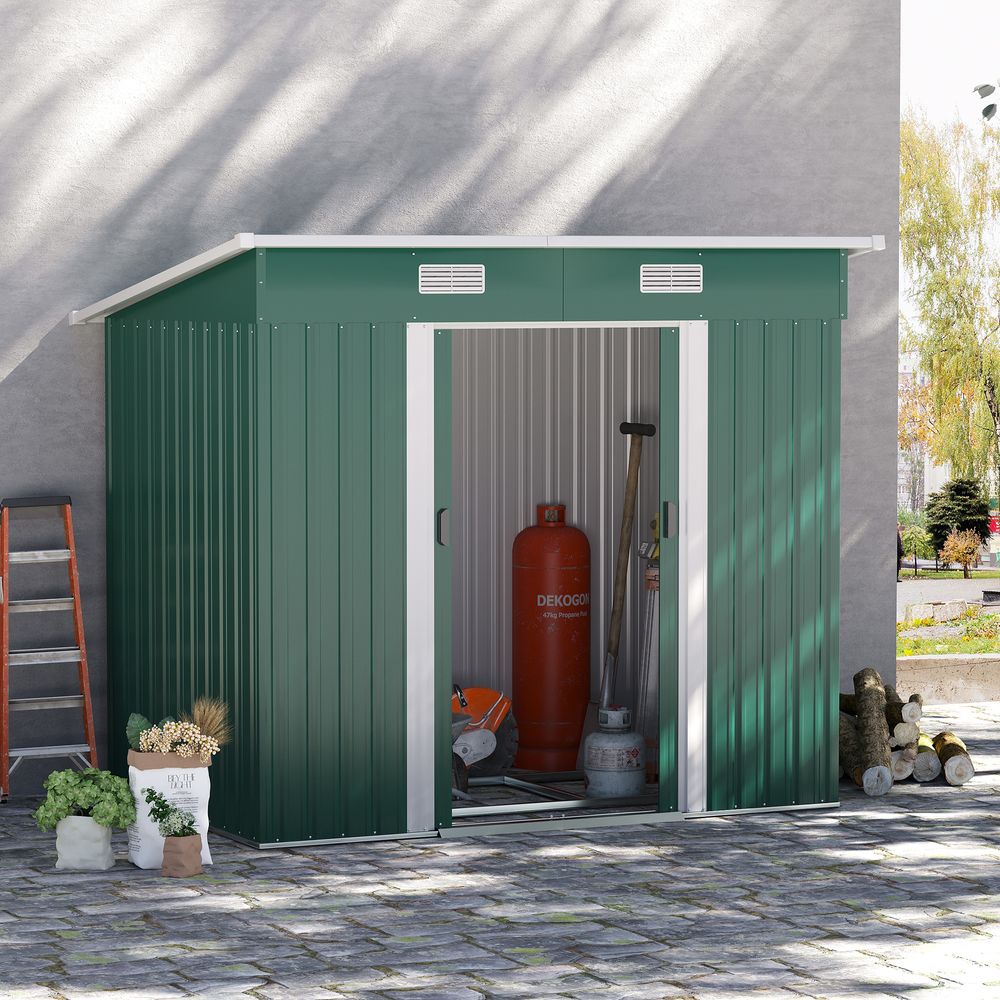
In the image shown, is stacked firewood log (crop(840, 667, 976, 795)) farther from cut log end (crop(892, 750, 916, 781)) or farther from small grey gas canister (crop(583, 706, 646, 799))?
small grey gas canister (crop(583, 706, 646, 799))

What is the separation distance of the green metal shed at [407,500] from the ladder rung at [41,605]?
0.59 metres

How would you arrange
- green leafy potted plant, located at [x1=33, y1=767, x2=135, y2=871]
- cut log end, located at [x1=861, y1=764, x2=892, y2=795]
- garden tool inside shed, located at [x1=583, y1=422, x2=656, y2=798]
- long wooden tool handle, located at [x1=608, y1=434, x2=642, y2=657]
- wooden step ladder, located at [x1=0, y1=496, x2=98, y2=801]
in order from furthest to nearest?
long wooden tool handle, located at [x1=608, y1=434, x2=642, y2=657] → wooden step ladder, located at [x1=0, y1=496, x2=98, y2=801] → cut log end, located at [x1=861, y1=764, x2=892, y2=795] → garden tool inside shed, located at [x1=583, y1=422, x2=656, y2=798] → green leafy potted plant, located at [x1=33, y1=767, x2=135, y2=871]

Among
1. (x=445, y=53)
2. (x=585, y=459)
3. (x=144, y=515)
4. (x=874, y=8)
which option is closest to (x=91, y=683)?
(x=144, y=515)

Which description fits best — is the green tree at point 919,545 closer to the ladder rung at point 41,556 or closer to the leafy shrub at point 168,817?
the ladder rung at point 41,556

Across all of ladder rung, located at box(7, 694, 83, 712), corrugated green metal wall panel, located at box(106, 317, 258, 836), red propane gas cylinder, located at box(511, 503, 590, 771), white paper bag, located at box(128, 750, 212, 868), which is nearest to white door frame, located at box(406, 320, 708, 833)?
corrugated green metal wall panel, located at box(106, 317, 258, 836)

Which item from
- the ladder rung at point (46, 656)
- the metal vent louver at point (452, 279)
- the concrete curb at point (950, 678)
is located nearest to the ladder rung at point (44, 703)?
the ladder rung at point (46, 656)

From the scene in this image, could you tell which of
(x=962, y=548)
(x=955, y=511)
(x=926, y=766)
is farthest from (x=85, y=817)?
(x=955, y=511)

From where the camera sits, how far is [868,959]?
5645 mm

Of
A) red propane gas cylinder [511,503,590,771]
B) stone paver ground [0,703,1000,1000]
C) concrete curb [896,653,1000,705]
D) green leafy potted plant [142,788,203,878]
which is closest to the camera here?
stone paver ground [0,703,1000,1000]

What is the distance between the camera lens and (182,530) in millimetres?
7840

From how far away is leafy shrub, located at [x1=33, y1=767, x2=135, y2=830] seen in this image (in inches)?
272

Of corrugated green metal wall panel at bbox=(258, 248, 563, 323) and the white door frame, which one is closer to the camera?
corrugated green metal wall panel at bbox=(258, 248, 563, 323)

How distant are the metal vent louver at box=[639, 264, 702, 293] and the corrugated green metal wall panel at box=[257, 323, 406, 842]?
1.08 metres

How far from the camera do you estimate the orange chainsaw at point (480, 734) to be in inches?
341
